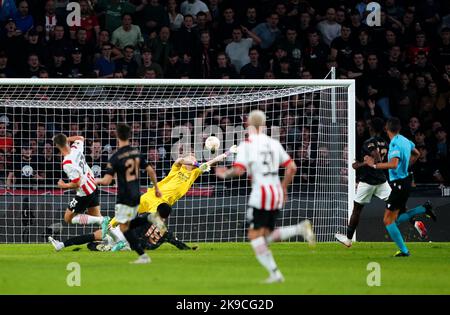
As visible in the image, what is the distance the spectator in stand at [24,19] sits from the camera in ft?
77.6

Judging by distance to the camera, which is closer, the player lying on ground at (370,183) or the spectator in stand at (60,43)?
the player lying on ground at (370,183)

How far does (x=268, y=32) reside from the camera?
24234 mm

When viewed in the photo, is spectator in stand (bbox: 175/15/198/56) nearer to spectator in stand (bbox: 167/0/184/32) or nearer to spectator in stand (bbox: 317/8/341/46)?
spectator in stand (bbox: 167/0/184/32)

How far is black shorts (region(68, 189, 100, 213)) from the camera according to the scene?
18188mm

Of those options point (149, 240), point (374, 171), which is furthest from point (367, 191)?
point (149, 240)

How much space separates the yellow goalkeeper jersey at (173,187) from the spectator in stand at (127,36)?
5.60m

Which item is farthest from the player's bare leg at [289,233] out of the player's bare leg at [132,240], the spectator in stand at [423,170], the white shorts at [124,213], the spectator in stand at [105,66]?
the spectator in stand at [105,66]

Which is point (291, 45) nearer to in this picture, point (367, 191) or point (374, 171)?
point (374, 171)

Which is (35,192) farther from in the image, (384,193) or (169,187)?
(384,193)

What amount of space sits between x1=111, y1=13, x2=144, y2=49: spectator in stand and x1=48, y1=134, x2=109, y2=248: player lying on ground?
5.37m

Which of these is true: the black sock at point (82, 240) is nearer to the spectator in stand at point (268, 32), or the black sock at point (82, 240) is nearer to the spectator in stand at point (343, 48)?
the spectator in stand at point (268, 32)

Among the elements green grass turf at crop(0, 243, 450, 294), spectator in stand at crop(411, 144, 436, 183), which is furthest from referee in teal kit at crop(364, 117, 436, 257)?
spectator in stand at crop(411, 144, 436, 183)

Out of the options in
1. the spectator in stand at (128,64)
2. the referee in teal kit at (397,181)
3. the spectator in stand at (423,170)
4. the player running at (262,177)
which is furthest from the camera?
the spectator in stand at (128,64)

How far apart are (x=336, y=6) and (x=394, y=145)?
29.8 feet
